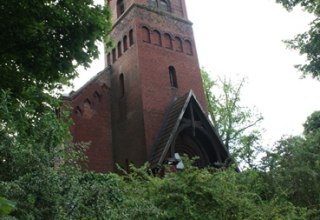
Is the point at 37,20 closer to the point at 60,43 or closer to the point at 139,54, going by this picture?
the point at 60,43

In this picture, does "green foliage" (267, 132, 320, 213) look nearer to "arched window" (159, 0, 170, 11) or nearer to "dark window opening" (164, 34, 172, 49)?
"dark window opening" (164, 34, 172, 49)

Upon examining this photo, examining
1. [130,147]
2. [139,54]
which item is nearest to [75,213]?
[130,147]

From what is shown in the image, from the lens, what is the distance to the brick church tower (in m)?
17.7

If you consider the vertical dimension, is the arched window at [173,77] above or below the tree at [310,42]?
above

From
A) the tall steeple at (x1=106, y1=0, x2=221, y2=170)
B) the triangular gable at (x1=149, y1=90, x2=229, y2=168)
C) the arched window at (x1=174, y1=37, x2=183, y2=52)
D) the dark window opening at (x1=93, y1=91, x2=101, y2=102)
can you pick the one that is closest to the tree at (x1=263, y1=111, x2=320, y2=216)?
the triangular gable at (x1=149, y1=90, x2=229, y2=168)

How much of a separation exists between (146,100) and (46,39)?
30.0ft

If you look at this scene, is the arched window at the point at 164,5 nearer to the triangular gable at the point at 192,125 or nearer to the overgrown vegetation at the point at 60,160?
the triangular gable at the point at 192,125

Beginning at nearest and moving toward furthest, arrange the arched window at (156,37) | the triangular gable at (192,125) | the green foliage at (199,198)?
the green foliage at (199,198) < the triangular gable at (192,125) < the arched window at (156,37)

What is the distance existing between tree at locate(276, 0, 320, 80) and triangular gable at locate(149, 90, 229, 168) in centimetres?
520

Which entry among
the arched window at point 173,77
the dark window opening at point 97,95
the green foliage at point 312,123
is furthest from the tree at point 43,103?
the green foliage at point 312,123

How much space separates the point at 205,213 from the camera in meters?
8.82

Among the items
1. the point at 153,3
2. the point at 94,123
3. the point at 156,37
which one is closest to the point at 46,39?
the point at 94,123

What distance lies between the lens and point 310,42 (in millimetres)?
13727

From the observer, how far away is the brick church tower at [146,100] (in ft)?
58.1
